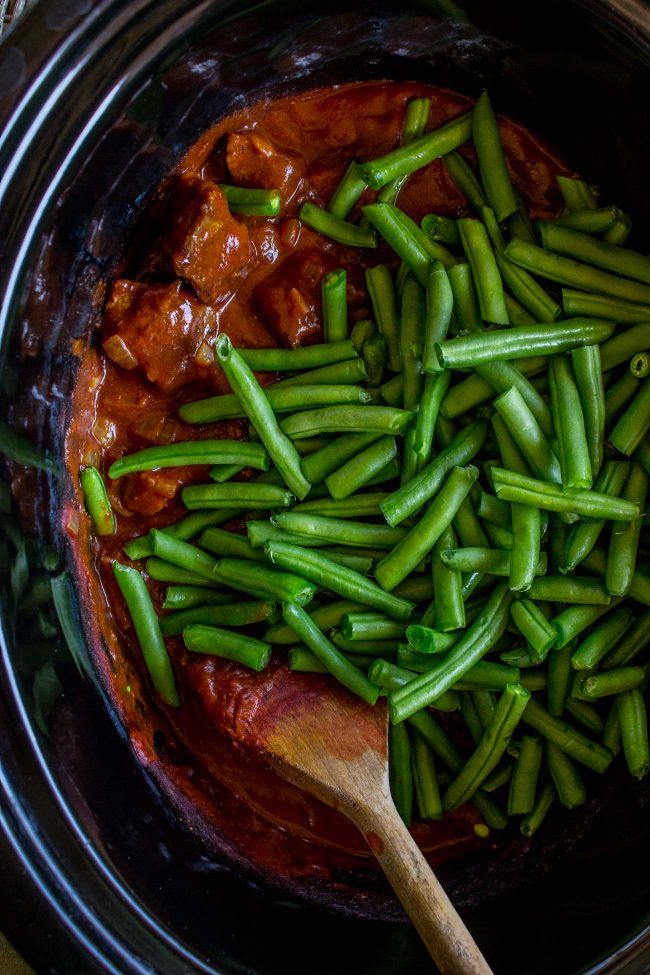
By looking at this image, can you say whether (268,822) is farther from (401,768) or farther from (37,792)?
(37,792)

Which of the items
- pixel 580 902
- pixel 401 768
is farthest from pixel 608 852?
pixel 401 768

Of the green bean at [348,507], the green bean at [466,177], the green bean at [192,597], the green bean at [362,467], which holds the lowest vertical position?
the green bean at [192,597]

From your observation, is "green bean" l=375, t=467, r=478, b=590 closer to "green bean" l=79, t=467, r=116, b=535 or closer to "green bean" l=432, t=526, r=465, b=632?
"green bean" l=432, t=526, r=465, b=632

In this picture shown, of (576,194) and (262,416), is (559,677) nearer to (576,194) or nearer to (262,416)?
(262,416)

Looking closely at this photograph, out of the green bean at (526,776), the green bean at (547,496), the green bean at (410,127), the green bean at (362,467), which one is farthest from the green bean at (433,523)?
the green bean at (410,127)

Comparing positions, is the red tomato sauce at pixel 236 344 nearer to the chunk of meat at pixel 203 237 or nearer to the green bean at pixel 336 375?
the chunk of meat at pixel 203 237
